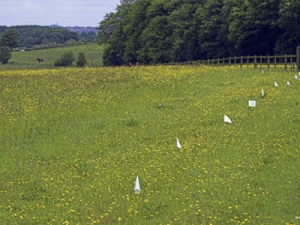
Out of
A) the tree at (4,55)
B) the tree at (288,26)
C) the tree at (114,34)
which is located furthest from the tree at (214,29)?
the tree at (4,55)

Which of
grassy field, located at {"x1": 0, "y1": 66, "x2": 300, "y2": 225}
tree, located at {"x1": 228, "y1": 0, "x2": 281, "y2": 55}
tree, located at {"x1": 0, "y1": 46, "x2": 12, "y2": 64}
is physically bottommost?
tree, located at {"x1": 0, "y1": 46, "x2": 12, "y2": 64}

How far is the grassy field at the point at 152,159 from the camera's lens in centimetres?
846

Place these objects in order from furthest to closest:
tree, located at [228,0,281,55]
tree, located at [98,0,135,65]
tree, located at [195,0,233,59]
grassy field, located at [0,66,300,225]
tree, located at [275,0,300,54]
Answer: tree, located at [98,0,135,65] → tree, located at [195,0,233,59] → tree, located at [228,0,281,55] → tree, located at [275,0,300,54] → grassy field, located at [0,66,300,225]

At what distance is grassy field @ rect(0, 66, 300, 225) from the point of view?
333 inches

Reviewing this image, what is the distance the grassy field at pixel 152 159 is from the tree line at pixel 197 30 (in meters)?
33.9

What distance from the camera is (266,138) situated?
13.1 meters

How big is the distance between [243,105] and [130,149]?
268 inches

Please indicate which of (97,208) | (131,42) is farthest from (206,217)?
(131,42)

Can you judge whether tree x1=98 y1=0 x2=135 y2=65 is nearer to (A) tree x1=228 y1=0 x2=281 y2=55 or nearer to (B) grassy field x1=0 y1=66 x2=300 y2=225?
(A) tree x1=228 y1=0 x2=281 y2=55

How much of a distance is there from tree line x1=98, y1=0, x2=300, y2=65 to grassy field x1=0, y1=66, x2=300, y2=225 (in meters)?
33.9

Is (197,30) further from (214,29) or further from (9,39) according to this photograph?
(9,39)

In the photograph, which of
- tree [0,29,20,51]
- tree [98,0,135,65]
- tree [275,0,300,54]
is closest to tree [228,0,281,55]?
tree [275,0,300,54]

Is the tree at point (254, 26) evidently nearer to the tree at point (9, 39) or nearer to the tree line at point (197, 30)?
the tree line at point (197, 30)

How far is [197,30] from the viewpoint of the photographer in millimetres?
68375
